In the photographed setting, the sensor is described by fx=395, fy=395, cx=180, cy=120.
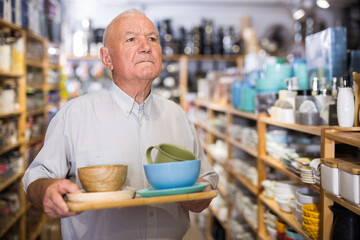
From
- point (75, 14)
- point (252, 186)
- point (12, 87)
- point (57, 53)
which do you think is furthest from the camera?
point (75, 14)

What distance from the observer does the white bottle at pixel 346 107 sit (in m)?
1.84

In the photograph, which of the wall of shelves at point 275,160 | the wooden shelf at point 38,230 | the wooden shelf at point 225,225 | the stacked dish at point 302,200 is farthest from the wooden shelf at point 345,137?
the wooden shelf at point 38,230

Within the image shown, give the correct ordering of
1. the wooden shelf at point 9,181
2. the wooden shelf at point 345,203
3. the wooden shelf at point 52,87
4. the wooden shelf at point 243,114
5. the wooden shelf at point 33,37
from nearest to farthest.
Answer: the wooden shelf at point 345,203
the wooden shelf at point 243,114
the wooden shelf at point 9,181
the wooden shelf at point 33,37
the wooden shelf at point 52,87

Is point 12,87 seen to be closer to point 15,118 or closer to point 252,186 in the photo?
point 15,118

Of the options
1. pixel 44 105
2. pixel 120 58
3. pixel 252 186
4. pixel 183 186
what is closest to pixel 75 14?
pixel 44 105

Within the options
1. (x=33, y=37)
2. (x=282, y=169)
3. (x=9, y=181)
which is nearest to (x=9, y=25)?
(x=33, y=37)

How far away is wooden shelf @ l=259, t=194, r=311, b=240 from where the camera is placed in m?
2.14

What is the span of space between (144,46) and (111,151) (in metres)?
0.48

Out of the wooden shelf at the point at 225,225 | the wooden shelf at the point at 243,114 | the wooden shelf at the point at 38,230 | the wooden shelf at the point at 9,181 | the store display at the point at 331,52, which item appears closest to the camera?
the store display at the point at 331,52

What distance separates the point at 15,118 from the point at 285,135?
2848 mm

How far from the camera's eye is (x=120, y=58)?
1.79 m

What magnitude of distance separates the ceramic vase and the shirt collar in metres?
0.91

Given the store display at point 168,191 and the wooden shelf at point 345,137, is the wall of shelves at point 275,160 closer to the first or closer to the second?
the wooden shelf at point 345,137

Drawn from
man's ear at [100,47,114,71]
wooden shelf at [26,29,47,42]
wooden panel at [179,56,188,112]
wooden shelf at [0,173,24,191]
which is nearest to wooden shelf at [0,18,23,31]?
wooden shelf at [26,29,47,42]
